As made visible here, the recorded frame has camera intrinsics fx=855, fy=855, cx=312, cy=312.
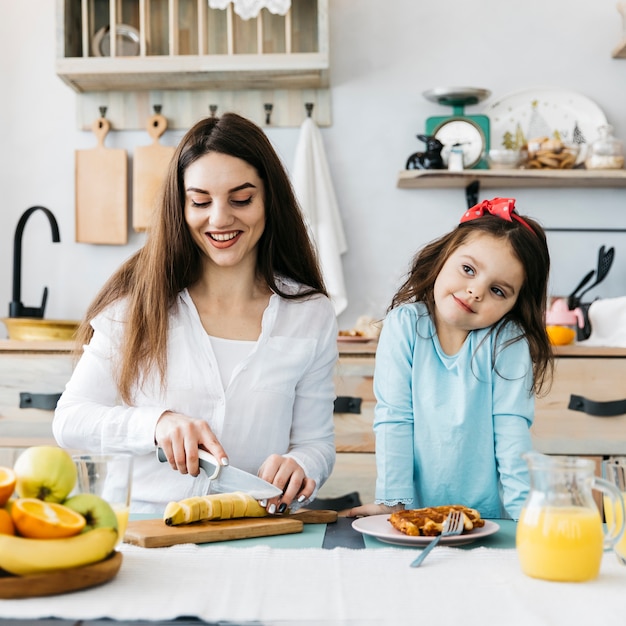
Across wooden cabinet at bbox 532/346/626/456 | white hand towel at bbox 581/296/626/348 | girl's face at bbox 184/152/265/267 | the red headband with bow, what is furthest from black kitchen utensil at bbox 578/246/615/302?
girl's face at bbox 184/152/265/267

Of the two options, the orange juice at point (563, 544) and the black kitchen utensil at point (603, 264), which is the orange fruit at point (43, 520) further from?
the black kitchen utensil at point (603, 264)

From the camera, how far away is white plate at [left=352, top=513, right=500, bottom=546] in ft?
3.31

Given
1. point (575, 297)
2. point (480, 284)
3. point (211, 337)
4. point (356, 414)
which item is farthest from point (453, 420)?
point (575, 297)

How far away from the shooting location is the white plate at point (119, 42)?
9.20 feet

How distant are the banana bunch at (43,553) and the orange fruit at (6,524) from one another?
0.4 inches

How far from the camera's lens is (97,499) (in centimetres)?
86

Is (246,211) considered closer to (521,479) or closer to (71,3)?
(521,479)

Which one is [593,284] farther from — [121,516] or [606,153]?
[121,516]

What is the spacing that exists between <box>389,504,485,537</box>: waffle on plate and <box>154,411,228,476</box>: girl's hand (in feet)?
0.86

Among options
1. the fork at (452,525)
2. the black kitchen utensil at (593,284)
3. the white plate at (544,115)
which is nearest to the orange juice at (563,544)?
the fork at (452,525)

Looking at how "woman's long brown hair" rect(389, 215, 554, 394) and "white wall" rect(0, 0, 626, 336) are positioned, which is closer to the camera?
"woman's long brown hair" rect(389, 215, 554, 394)

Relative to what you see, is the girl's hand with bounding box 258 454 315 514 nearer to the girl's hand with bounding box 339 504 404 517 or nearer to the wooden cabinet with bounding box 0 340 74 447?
the girl's hand with bounding box 339 504 404 517

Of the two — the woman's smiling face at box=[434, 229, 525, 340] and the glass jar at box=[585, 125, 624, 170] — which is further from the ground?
the glass jar at box=[585, 125, 624, 170]

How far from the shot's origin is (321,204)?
110 inches
